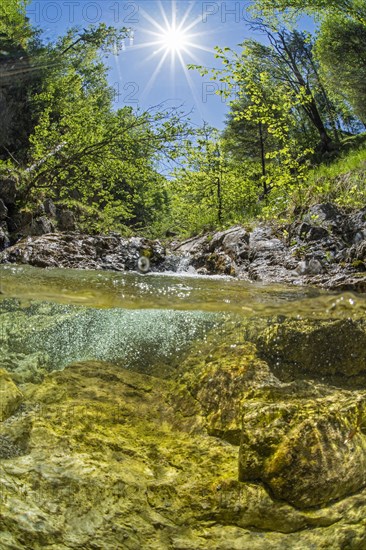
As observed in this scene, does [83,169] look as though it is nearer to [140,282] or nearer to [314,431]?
[140,282]

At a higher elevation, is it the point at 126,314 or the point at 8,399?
the point at 126,314

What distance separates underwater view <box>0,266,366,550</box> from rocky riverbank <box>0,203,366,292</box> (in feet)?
4.35

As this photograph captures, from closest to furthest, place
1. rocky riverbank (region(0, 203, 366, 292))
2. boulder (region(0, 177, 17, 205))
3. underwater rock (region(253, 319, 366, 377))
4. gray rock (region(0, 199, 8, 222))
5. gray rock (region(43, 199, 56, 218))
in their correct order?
1. underwater rock (region(253, 319, 366, 377))
2. rocky riverbank (region(0, 203, 366, 292))
3. gray rock (region(0, 199, 8, 222))
4. boulder (region(0, 177, 17, 205))
5. gray rock (region(43, 199, 56, 218))

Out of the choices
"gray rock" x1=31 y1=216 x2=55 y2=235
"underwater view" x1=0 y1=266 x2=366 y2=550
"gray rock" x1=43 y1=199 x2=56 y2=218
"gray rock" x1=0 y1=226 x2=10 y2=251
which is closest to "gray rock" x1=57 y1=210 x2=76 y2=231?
"gray rock" x1=43 y1=199 x2=56 y2=218

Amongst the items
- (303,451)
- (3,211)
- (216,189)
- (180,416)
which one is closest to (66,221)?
(3,211)

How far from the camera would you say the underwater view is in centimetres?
298

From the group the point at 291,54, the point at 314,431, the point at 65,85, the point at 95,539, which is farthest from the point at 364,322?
the point at 291,54

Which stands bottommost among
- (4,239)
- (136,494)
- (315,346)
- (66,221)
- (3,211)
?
(136,494)

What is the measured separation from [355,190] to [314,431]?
26.1ft

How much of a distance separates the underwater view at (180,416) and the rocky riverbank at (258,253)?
132 centimetres

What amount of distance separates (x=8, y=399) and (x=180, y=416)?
1874 millimetres

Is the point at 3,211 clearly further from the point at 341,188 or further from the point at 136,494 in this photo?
the point at 136,494

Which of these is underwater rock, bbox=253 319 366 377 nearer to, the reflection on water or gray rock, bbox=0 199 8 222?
the reflection on water

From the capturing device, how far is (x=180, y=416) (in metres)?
4.67
